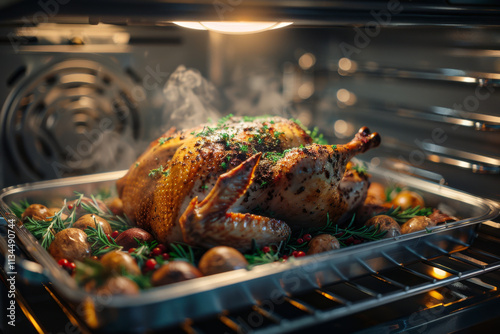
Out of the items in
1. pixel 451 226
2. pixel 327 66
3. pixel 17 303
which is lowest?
pixel 17 303

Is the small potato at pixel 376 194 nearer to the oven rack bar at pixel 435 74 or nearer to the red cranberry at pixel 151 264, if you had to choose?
the oven rack bar at pixel 435 74

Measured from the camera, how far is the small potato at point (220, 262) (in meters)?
1.14

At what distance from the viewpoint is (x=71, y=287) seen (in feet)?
3.03

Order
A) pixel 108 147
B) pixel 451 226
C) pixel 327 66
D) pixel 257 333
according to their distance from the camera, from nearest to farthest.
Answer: pixel 257 333
pixel 451 226
pixel 108 147
pixel 327 66

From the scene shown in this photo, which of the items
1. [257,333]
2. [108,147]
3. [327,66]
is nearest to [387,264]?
[257,333]

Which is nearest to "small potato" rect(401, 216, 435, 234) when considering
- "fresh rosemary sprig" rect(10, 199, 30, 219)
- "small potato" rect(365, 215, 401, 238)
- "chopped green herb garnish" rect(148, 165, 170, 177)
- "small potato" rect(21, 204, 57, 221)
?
"small potato" rect(365, 215, 401, 238)

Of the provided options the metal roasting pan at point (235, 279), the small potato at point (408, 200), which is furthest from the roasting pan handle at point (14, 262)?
the small potato at point (408, 200)

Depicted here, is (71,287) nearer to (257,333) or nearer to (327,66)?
(257,333)

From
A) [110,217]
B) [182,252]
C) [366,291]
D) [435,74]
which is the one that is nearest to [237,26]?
[182,252]

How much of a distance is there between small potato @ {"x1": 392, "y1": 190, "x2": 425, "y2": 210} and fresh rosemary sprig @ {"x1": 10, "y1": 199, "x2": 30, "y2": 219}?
146 cm

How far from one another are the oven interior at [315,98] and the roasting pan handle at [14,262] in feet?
0.33

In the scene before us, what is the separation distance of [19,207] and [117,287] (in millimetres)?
1003

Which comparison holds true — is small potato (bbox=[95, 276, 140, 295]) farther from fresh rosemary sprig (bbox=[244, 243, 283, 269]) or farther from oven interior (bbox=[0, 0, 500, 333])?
fresh rosemary sprig (bbox=[244, 243, 283, 269])

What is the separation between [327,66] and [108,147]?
1357mm
